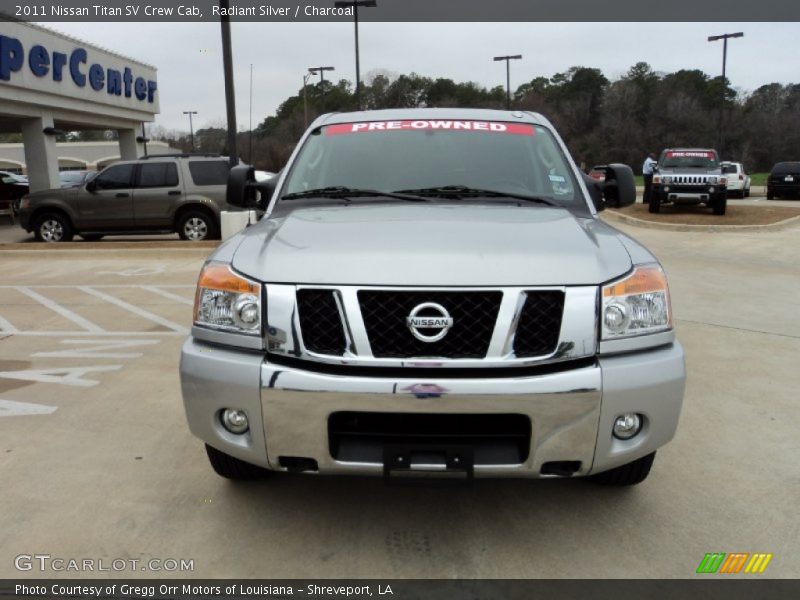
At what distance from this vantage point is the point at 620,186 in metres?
4.14

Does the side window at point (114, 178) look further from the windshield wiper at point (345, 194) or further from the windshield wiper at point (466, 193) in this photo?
the windshield wiper at point (466, 193)

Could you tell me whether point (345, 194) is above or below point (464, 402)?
above

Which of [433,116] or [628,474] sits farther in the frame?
[433,116]

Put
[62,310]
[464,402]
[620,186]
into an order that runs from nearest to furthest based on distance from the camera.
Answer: [464,402]
[620,186]
[62,310]

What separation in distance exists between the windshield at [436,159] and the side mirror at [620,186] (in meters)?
0.51

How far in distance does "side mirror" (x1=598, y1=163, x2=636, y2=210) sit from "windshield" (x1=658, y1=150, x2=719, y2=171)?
15717 millimetres

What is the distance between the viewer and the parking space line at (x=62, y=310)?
648 cm

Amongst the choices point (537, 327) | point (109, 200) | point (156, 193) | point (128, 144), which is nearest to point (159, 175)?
point (156, 193)

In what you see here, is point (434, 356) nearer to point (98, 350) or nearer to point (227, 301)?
point (227, 301)

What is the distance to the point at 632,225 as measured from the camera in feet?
54.0

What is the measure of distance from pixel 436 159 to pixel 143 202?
10.8 m

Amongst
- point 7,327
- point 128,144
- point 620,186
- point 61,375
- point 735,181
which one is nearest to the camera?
point 620,186

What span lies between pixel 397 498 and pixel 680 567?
A: 1.22 meters

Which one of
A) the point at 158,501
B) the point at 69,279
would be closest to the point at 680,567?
the point at 158,501
